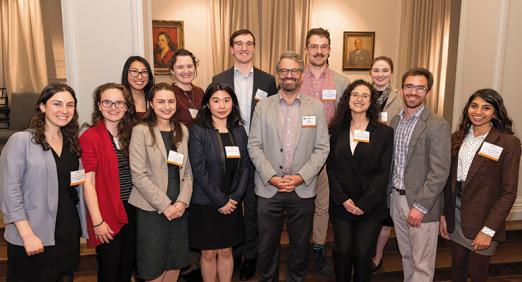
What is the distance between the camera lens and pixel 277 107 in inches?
110

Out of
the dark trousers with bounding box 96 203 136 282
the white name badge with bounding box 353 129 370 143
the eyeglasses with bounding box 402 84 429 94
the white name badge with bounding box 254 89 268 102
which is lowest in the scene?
the dark trousers with bounding box 96 203 136 282

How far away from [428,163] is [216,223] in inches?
58.4

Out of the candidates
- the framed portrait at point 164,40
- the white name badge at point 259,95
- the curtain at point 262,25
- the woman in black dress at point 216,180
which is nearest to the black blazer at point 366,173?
the woman in black dress at point 216,180

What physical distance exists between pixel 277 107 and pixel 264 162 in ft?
1.37

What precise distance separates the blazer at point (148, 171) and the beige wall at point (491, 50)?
3350mm

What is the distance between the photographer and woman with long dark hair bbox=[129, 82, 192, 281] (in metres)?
2.42

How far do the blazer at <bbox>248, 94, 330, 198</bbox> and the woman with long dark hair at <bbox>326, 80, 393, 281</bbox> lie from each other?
0.14m

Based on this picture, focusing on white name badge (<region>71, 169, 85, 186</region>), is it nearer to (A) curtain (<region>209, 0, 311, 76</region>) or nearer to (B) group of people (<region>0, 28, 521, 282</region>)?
(B) group of people (<region>0, 28, 521, 282</region>)

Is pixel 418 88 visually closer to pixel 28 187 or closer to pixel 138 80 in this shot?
pixel 138 80

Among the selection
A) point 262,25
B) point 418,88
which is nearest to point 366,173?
point 418,88

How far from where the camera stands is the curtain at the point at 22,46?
269 inches

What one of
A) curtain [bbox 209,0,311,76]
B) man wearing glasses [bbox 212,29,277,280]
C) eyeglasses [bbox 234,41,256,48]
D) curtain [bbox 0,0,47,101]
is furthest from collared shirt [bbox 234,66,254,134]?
curtain [bbox 0,0,47,101]

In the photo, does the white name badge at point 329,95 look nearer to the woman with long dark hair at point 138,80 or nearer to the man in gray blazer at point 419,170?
the man in gray blazer at point 419,170

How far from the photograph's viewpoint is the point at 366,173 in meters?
2.63
